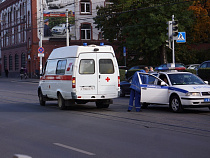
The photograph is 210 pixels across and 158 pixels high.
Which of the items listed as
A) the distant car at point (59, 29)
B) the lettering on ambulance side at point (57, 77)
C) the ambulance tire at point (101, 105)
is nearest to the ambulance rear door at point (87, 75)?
the lettering on ambulance side at point (57, 77)

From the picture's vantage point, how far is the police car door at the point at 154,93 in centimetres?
1625

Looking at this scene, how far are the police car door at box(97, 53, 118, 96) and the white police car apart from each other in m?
1.13

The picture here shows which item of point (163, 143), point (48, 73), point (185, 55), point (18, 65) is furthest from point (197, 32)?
point (163, 143)

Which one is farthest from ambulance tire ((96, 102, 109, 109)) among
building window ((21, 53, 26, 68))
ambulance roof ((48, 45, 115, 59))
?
building window ((21, 53, 26, 68))

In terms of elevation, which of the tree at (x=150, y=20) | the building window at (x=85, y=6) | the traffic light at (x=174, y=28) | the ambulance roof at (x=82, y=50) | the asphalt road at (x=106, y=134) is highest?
the building window at (x=85, y=6)

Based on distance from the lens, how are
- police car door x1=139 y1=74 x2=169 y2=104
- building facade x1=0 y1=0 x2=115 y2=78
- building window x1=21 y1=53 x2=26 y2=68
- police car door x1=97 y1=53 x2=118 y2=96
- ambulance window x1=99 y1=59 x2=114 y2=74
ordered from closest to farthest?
police car door x1=139 y1=74 x2=169 y2=104
police car door x1=97 y1=53 x2=118 y2=96
ambulance window x1=99 y1=59 x2=114 y2=74
building facade x1=0 y1=0 x2=115 y2=78
building window x1=21 y1=53 x2=26 y2=68

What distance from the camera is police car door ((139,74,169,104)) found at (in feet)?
53.3

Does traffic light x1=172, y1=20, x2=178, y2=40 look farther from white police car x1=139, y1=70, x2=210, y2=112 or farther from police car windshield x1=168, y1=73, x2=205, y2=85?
police car windshield x1=168, y1=73, x2=205, y2=85

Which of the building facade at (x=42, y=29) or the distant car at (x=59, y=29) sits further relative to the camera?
the building facade at (x=42, y=29)

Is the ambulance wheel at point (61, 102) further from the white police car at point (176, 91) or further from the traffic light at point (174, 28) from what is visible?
the traffic light at point (174, 28)

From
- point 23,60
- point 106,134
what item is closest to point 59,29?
point 23,60

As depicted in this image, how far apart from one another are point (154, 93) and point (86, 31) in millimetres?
47618

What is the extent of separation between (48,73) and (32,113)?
3.10 meters

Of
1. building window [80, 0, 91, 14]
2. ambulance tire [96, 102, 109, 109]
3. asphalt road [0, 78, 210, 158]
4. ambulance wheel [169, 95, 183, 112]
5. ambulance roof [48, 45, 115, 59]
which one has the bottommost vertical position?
asphalt road [0, 78, 210, 158]
